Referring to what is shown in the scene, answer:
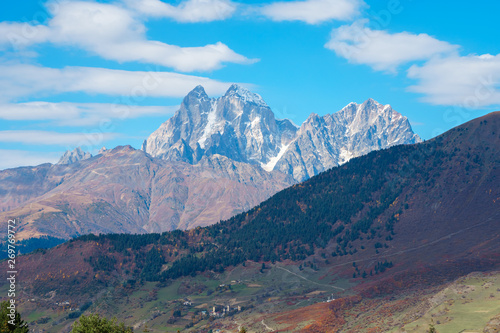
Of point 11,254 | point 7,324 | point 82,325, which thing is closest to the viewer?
point 7,324

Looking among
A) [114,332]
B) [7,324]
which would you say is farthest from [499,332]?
[7,324]

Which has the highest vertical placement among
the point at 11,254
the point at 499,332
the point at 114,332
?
the point at 11,254

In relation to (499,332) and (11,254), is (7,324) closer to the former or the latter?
(11,254)

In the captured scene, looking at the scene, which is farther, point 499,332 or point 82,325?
point 499,332

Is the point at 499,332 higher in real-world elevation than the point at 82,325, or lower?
lower

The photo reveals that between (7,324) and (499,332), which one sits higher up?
(7,324)

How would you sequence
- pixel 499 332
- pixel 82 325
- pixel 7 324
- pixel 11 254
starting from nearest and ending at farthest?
pixel 7 324 < pixel 82 325 < pixel 11 254 < pixel 499 332

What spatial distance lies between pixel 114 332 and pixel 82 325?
6.90 m

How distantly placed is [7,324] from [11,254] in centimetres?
6056

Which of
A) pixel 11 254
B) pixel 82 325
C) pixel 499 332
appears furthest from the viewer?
pixel 499 332

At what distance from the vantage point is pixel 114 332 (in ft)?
379

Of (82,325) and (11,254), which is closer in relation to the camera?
(82,325)

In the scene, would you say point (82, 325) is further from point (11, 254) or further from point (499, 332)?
point (499, 332)

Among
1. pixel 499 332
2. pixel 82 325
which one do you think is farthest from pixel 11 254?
pixel 499 332
